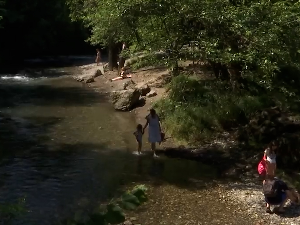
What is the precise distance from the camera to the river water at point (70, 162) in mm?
12328

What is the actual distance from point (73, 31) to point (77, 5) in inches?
601

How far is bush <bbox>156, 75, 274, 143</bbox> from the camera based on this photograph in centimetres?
1730

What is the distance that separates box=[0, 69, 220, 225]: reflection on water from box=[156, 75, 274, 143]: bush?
6.03ft

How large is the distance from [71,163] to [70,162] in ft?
0.33

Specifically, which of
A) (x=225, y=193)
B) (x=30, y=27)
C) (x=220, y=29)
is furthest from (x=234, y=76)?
(x=30, y=27)

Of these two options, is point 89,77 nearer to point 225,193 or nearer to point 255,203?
point 225,193

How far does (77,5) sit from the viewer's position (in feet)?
111

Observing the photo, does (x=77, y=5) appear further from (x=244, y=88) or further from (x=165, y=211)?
(x=165, y=211)

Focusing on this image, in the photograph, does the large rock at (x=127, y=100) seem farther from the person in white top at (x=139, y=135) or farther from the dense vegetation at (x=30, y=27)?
the dense vegetation at (x=30, y=27)

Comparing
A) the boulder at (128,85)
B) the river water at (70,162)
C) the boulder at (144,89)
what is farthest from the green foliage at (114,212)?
the boulder at (128,85)

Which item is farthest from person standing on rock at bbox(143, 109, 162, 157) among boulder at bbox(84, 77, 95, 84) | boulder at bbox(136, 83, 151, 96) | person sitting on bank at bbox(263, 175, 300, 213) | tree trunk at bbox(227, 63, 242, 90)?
boulder at bbox(84, 77, 95, 84)

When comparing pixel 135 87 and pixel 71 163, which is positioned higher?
pixel 135 87

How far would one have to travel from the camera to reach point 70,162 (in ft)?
50.4

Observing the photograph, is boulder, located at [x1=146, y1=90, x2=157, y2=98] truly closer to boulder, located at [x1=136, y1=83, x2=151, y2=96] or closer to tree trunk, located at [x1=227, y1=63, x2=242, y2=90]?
boulder, located at [x1=136, y1=83, x2=151, y2=96]
